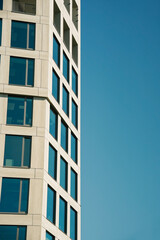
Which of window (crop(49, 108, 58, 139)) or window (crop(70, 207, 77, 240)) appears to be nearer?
window (crop(49, 108, 58, 139))

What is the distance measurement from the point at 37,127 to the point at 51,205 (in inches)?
265

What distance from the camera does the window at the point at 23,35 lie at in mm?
46656

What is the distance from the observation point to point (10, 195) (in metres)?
40.7

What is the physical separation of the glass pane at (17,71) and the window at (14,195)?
899 centimetres

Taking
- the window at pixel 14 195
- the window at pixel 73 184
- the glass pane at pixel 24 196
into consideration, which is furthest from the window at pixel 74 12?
the window at pixel 14 195

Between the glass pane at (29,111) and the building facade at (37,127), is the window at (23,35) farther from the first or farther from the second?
the glass pane at (29,111)

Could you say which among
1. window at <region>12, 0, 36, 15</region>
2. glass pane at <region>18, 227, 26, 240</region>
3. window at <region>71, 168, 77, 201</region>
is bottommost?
glass pane at <region>18, 227, 26, 240</region>

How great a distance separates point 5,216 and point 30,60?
1442 centimetres

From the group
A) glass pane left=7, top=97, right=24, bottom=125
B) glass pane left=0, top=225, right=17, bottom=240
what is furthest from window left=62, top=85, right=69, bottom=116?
glass pane left=0, top=225, right=17, bottom=240

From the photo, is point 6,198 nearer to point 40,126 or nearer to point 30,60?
point 40,126

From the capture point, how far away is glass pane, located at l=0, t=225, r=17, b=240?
129ft

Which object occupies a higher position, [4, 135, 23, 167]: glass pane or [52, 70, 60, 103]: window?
[52, 70, 60, 103]: window

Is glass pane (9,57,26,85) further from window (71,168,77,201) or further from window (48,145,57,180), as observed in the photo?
window (71,168,77,201)

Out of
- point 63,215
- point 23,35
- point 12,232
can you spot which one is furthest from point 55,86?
point 12,232
